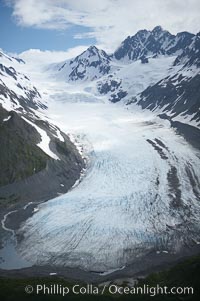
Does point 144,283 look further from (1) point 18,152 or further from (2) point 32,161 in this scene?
(1) point 18,152

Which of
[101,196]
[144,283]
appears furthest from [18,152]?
[144,283]

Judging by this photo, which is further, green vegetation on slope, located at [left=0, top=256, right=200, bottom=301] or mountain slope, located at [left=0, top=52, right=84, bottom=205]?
mountain slope, located at [left=0, top=52, right=84, bottom=205]

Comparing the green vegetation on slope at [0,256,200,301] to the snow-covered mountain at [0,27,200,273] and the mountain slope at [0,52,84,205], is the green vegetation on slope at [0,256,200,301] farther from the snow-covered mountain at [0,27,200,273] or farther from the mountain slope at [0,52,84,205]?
the mountain slope at [0,52,84,205]

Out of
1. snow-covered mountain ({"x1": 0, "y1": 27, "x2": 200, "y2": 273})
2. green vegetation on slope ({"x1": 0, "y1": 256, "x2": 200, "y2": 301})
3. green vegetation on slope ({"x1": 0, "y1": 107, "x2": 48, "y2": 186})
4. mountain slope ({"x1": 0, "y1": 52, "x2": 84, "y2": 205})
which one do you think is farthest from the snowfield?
green vegetation on slope ({"x1": 0, "y1": 107, "x2": 48, "y2": 186})

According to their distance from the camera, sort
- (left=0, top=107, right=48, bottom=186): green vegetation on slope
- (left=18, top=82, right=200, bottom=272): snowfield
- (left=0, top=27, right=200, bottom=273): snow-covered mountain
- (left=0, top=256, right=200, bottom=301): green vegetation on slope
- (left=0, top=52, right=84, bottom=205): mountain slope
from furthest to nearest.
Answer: (left=0, top=107, right=48, bottom=186): green vegetation on slope, (left=0, top=52, right=84, bottom=205): mountain slope, (left=0, top=27, right=200, bottom=273): snow-covered mountain, (left=18, top=82, right=200, bottom=272): snowfield, (left=0, top=256, right=200, bottom=301): green vegetation on slope

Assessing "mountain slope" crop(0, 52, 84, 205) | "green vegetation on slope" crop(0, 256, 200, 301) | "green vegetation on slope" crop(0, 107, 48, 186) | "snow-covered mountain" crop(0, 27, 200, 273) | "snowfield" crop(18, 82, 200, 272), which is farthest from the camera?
"green vegetation on slope" crop(0, 107, 48, 186)

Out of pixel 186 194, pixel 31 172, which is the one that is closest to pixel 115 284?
pixel 186 194

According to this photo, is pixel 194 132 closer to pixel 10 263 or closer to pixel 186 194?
pixel 186 194

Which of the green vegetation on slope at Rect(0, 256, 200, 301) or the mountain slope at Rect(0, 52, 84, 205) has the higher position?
the mountain slope at Rect(0, 52, 84, 205)
